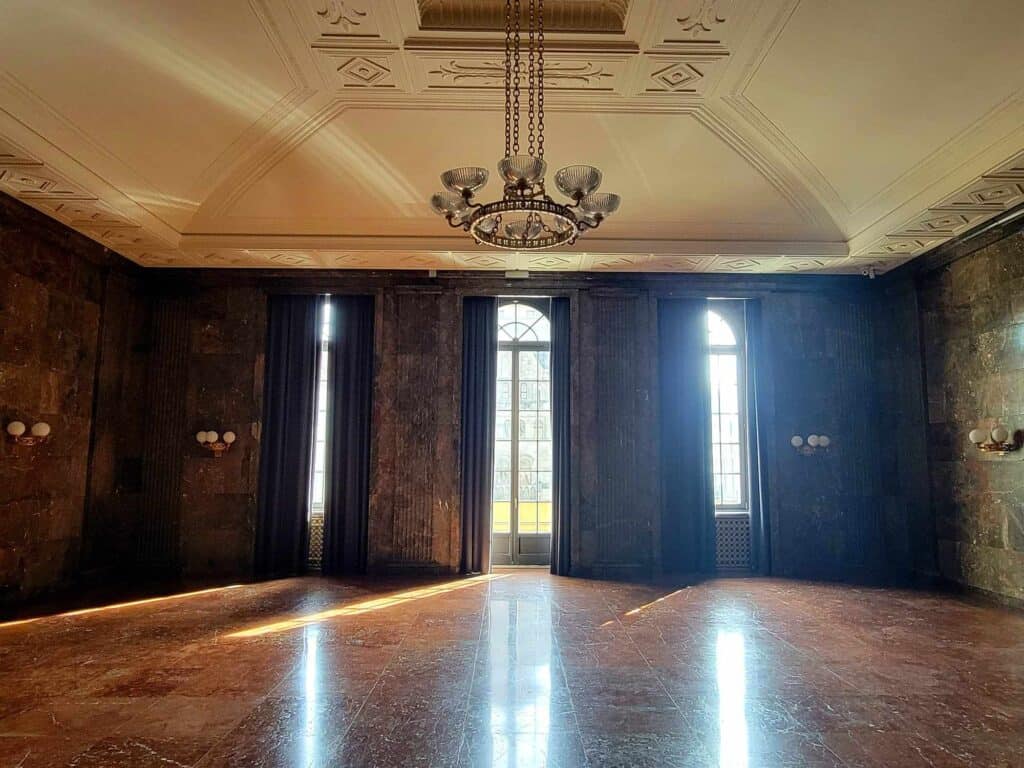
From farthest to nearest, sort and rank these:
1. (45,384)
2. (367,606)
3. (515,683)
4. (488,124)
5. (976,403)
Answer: (976,403), (45,384), (367,606), (488,124), (515,683)

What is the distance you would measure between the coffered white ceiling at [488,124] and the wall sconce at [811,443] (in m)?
2.03

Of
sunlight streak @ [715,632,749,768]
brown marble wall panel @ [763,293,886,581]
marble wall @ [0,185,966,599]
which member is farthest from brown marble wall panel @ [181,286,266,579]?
brown marble wall panel @ [763,293,886,581]

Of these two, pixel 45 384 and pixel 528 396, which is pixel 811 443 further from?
pixel 45 384

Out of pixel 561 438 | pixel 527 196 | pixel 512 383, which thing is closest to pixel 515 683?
Answer: pixel 527 196

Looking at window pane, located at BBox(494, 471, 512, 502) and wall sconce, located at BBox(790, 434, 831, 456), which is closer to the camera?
wall sconce, located at BBox(790, 434, 831, 456)

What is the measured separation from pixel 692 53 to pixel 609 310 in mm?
3552

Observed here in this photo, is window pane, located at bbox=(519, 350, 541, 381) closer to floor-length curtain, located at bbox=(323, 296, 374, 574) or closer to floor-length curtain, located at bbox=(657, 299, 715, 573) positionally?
floor-length curtain, located at bbox=(657, 299, 715, 573)

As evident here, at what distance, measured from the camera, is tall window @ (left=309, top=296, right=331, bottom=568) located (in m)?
7.36

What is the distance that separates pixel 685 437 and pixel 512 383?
2180 mm

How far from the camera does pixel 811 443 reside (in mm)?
7387

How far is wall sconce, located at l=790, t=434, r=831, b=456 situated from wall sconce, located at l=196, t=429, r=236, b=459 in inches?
259

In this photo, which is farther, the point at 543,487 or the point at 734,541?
the point at 543,487

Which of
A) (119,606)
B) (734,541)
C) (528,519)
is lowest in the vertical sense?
(119,606)

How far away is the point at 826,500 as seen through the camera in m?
7.38
